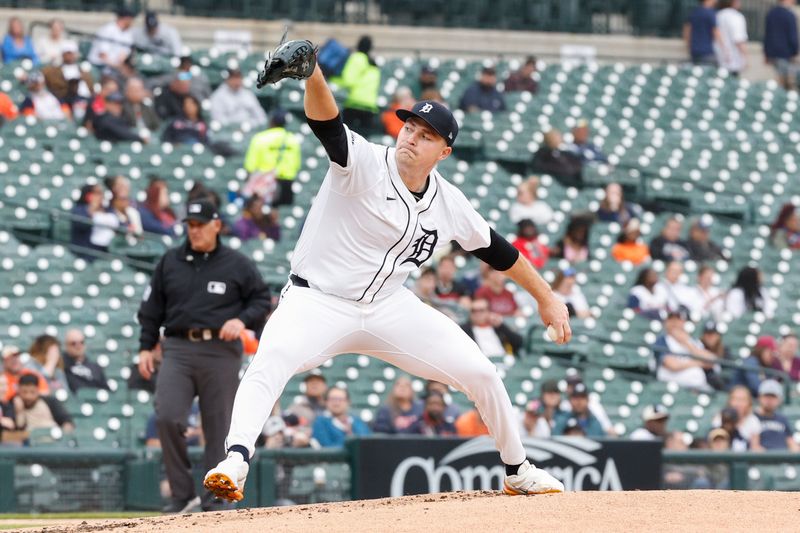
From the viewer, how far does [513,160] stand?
17672 millimetres

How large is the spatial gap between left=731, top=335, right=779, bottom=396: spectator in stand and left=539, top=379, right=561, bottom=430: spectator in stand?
7.14 ft

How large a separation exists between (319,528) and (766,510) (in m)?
2.01

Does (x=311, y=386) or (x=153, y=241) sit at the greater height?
(x=153, y=241)

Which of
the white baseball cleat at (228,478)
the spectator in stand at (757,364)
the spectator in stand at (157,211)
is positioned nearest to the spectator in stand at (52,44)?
the spectator in stand at (157,211)

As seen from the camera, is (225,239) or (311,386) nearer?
(311,386)

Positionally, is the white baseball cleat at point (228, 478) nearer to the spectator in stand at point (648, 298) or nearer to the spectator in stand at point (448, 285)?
the spectator in stand at point (448, 285)

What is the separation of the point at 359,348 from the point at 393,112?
10096 mm

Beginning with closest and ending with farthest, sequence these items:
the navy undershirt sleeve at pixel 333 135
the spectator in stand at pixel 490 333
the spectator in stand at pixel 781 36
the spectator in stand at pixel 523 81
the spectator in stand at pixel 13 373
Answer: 1. the navy undershirt sleeve at pixel 333 135
2. the spectator in stand at pixel 13 373
3. the spectator in stand at pixel 490 333
4. the spectator in stand at pixel 523 81
5. the spectator in stand at pixel 781 36

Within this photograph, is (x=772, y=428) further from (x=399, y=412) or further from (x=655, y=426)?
(x=399, y=412)

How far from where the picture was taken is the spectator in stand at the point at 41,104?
1595 cm

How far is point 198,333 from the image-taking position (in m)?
9.33

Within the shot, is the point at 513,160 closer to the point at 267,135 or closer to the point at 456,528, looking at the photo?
the point at 267,135

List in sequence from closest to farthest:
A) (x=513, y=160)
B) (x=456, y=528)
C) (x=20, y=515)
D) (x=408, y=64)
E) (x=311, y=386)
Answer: (x=456, y=528), (x=20, y=515), (x=311, y=386), (x=513, y=160), (x=408, y=64)

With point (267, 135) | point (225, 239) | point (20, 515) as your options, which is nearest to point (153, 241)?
point (225, 239)
